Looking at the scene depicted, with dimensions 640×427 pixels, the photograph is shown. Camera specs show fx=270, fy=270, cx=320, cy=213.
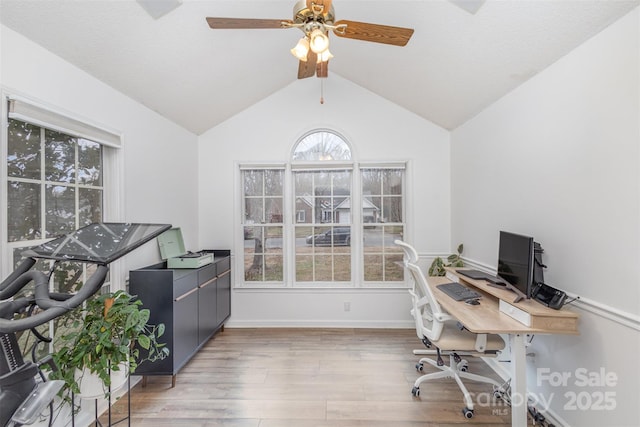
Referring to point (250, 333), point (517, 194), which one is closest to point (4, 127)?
point (250, 333)

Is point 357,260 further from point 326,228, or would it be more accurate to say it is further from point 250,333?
point 250,333

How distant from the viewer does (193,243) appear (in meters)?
3.44

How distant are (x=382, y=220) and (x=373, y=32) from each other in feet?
7.72

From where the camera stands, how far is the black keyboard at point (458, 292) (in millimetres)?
2131

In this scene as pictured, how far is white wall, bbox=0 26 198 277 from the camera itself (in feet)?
5.14

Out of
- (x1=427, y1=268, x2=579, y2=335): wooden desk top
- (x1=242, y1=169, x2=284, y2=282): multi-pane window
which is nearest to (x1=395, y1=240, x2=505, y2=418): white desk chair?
(x1=427, y1=268, x2=579, y2=335): wooden desk top

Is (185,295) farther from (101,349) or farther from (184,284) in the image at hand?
(101,349)

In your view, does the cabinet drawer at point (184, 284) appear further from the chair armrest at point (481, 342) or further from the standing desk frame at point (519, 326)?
the chair armrest at point (481, 342)

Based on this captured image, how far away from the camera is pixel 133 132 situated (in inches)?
95.3

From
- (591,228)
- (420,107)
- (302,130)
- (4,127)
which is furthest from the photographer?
(302,130)

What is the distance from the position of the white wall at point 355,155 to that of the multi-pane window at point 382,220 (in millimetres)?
167

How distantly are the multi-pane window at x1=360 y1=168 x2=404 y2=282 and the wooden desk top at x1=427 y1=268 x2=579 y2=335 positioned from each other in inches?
56.3

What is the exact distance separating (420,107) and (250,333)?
11.4 feet

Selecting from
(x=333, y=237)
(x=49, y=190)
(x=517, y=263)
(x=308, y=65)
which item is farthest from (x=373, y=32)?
(x=333, y=237)
